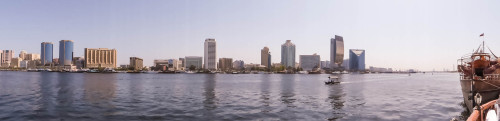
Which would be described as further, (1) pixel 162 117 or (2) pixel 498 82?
(2) pixel 498 82

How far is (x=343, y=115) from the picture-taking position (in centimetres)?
3881

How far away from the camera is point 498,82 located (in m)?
40.6

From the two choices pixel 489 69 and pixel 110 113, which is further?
pixel 489 69

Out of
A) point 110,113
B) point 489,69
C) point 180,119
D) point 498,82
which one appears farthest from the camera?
point 489,69

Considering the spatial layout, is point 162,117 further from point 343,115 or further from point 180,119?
point 343,115

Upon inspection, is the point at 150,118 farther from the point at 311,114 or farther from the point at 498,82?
the point at 498,82

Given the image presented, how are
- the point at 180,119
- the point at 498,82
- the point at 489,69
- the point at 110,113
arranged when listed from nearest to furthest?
the point at 180,119, the point at 110,113, the point at 498,82, the point at 489,69

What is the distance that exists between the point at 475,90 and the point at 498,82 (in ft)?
17.8

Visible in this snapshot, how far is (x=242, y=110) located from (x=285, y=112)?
6.00m

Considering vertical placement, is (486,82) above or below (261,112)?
above

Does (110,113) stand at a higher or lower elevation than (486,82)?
lower

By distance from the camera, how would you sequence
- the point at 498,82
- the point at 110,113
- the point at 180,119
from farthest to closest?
the point at 498,82 < the point at 110,113 < the point at 180,119

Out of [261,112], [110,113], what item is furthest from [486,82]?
[110,113]

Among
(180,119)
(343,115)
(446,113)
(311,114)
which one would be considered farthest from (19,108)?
(446,113)
